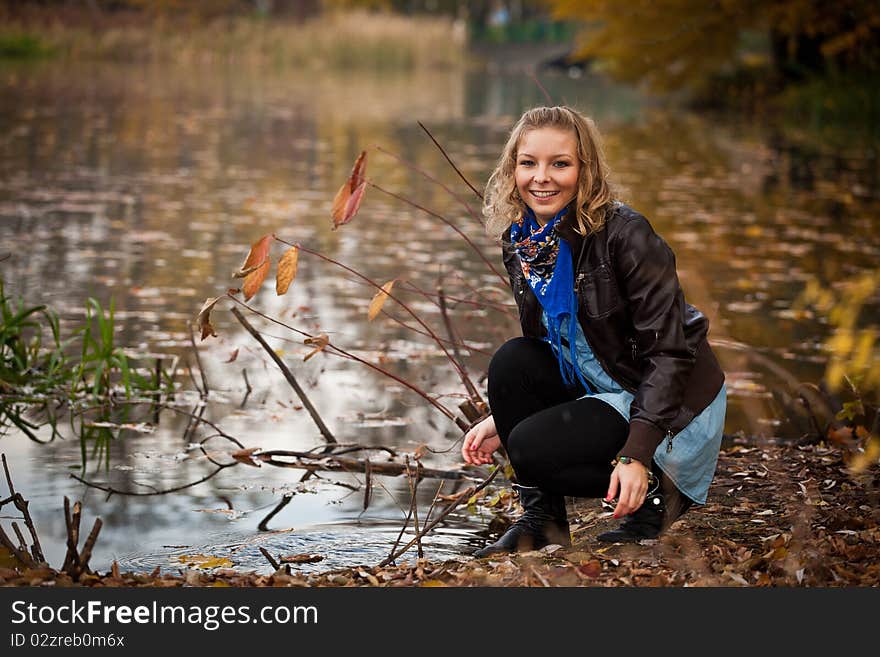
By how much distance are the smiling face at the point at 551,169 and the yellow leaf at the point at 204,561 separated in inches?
54.3

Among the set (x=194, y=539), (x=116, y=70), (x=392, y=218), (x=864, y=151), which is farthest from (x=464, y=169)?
(x=116, y=70)

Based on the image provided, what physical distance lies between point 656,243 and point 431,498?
149 cm

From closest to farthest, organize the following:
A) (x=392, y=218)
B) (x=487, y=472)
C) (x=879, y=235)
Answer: (x=487, y=472) → (x=879, y=235) → (x=392, y=218)

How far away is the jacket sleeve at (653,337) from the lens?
3.52 m

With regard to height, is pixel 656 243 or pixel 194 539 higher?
pixel 656 243

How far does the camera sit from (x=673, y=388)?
354 cm

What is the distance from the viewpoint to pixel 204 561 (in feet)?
13.0

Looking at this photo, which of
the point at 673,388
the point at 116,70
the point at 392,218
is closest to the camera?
the point at 673,388

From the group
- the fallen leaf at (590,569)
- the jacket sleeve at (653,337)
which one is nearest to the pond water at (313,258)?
the jacket sleeve at (653,337)

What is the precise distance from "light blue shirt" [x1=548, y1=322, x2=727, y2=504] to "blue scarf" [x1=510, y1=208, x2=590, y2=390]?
0.12ft

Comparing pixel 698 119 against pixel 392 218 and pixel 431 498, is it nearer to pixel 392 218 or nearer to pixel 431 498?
pixel 392 218

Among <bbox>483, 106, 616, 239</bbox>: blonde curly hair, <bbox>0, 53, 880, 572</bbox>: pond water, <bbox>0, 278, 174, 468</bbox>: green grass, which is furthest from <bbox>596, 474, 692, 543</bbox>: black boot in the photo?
<bbox>0, 278, 174, 468</bbox>: green grass

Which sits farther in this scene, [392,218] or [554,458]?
[392,218]

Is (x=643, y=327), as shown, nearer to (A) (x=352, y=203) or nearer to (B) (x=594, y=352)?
(B) (x=594, y=352)
